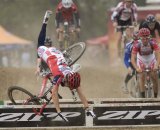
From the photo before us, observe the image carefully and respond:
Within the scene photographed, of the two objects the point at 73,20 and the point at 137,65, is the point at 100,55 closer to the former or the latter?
the point at 73,20

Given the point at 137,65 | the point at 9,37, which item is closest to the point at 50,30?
the point at 9,37

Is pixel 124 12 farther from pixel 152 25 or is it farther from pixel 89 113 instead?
pixel 89 113

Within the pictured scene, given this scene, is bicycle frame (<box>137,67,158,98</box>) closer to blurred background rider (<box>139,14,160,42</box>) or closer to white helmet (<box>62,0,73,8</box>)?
blurred background rider (<box>139,14,160,42</box>)

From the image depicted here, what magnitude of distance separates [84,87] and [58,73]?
8.80 meters

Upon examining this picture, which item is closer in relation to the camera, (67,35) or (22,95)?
(22,95)

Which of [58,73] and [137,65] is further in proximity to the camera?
[137,65]

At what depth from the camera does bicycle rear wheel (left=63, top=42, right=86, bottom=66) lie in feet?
49.5

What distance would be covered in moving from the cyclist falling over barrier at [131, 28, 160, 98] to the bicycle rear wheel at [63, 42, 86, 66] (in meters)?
1.36

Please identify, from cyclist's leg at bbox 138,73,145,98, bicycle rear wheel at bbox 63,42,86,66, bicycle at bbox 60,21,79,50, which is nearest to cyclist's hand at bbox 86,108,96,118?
bicycle rear wheel at bbox 63,42,86,66

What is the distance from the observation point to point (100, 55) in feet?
163

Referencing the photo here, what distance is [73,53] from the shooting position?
15484mm

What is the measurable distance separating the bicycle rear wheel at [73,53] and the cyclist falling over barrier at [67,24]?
19.1ft

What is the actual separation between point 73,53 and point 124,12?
6.16 meters

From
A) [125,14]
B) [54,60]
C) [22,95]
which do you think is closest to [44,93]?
[54,60]
